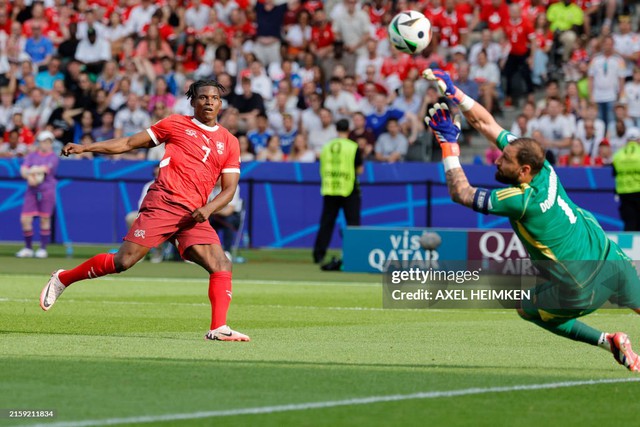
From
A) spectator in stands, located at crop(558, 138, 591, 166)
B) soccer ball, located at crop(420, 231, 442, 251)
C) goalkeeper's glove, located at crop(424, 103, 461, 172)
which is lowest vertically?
soccer ball, located at crop(420, 231, 442, 251)

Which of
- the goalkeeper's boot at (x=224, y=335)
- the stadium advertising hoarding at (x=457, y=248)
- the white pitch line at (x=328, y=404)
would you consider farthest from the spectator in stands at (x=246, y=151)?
the white pitch line at (x=328, y=404)

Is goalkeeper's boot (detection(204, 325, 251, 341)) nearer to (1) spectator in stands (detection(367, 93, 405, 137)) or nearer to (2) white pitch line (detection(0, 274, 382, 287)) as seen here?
(2) white pitch line (detection(0, 274, 382, 287))

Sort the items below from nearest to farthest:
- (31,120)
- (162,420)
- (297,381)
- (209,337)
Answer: (162,420) → (297,381) → (209,337) → (31,120)

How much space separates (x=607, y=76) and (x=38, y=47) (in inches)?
569

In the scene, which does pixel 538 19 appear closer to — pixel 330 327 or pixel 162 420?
pixel 330 327

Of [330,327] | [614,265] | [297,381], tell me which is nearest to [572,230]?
[614,265]

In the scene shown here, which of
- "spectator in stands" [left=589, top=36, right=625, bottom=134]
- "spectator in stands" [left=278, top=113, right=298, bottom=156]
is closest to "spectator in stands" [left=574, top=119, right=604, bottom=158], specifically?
"spectator in stands" [left=589, top=36, right=625, bottom=134]

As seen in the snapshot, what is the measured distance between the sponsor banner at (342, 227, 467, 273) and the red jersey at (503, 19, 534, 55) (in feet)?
24.9

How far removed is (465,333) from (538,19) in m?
16.6

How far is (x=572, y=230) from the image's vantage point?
31.0 feet

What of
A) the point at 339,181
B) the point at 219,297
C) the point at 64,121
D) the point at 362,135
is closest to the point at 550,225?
the point at 219,297

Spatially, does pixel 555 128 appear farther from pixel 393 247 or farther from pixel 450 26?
pixel 393 247

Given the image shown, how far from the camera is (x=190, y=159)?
12070 mm

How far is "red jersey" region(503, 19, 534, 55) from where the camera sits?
2780cm
